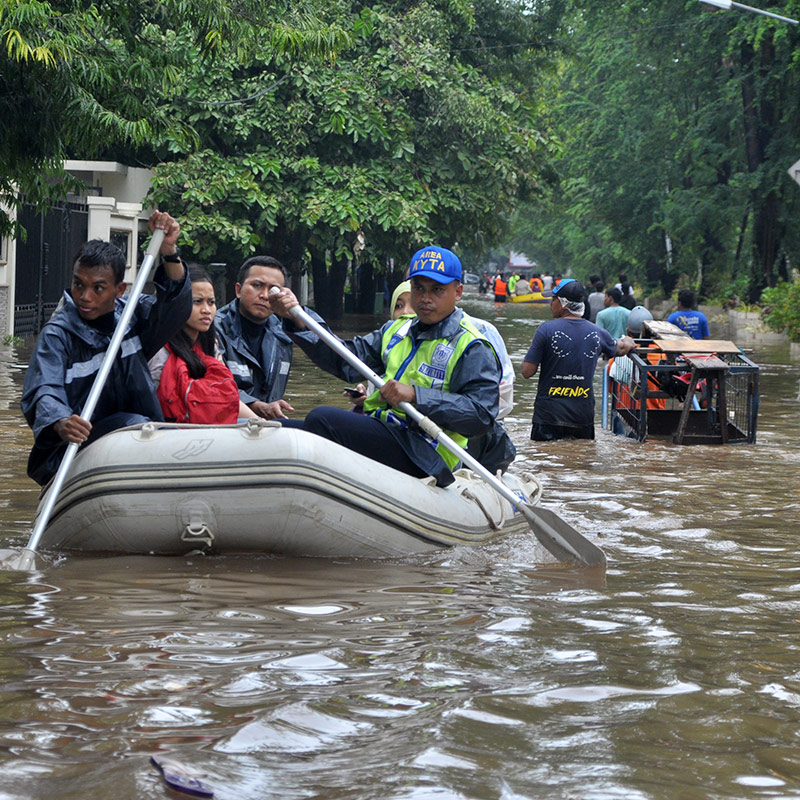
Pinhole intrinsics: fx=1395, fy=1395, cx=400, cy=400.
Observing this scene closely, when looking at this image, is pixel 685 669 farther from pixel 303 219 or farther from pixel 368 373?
pixel 303 219

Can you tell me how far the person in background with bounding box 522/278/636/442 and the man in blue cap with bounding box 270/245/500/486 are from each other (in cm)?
A: 413

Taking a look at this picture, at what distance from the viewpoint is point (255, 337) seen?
7.68 meters

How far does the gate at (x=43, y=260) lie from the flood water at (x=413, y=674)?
14.9 meters

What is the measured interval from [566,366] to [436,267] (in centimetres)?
462

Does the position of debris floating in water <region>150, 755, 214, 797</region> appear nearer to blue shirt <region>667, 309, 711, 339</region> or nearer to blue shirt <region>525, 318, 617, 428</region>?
blue shirt <region>525, 318, 617, 428</region>

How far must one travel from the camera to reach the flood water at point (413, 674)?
3.54m

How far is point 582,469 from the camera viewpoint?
10.7 m

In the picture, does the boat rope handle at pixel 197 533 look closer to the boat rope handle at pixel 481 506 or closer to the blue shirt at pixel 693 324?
the boat rope handle at pixel 481 506

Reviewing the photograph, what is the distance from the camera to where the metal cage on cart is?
12305 millimetres

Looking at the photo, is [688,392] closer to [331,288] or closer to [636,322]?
[636,322]

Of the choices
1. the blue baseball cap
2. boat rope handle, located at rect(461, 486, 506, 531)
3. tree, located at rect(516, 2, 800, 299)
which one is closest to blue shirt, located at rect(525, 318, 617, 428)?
boat rope handle, located at rect(461, 486, 506, 531)

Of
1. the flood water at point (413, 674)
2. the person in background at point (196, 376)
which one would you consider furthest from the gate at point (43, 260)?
the person in background at point (196, 376)

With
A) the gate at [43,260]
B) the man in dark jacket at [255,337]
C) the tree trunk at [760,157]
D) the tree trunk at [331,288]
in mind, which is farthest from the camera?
the tree trunk at [760,157]

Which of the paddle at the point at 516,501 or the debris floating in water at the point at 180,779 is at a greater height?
the paddle at the point at 516,501
